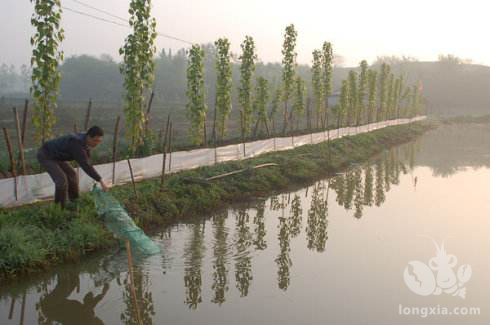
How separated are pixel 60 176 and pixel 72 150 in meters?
0.83

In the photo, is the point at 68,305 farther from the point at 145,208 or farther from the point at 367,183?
the point at 367,183

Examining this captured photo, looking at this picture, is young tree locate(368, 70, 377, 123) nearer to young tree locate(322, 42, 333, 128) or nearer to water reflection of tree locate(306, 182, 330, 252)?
young tree locate(322, 42, 333, 128)

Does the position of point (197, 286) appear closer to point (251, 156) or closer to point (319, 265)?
point (319, 265)

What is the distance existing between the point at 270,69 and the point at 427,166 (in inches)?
5186

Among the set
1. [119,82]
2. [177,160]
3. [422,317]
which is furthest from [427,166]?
[119,82]

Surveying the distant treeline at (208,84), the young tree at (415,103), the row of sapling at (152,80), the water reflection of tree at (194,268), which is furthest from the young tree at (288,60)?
the distant treeline at (208,84)

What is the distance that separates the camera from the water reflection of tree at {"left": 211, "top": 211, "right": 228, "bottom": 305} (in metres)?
7.20

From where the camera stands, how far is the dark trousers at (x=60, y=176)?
8156 mm

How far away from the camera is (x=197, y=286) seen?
291 inches

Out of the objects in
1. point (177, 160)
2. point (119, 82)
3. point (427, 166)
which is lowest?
point (427, 166)

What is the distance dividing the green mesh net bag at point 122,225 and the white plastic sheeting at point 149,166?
2.58 metres

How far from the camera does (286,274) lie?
8.00 meters

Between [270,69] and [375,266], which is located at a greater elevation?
[270,69]

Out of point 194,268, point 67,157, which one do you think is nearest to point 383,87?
point 194,268
